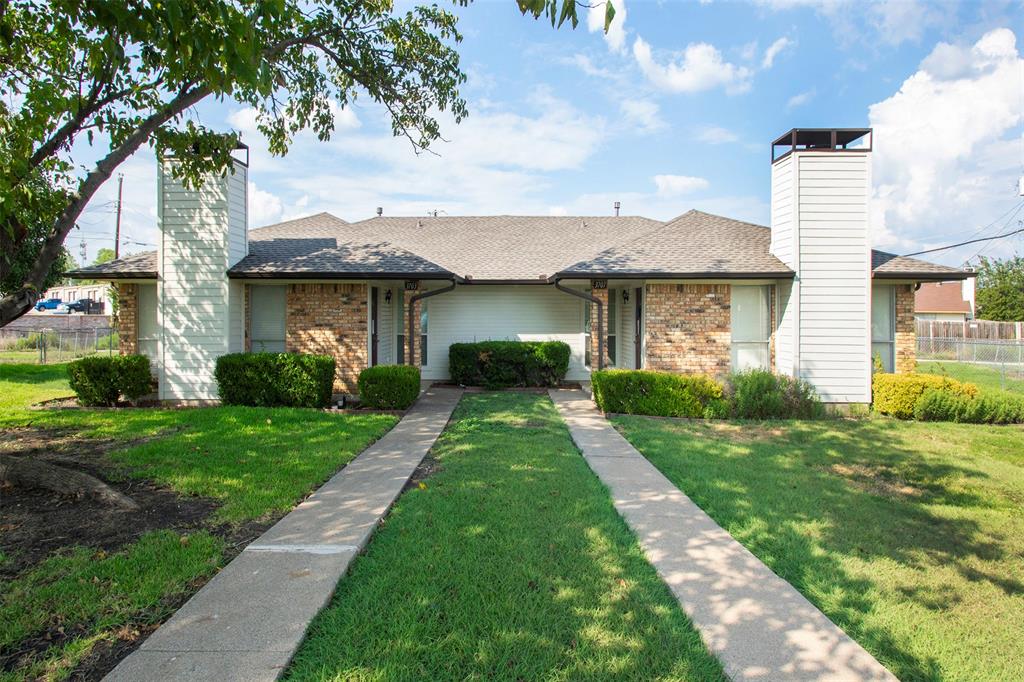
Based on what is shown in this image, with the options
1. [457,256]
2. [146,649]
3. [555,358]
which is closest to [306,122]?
[457,256]

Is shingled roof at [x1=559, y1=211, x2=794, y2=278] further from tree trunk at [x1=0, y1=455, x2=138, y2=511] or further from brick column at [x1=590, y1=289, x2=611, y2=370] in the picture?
tree trunk at [x1=0, y1=455, x2=138, y2=511]

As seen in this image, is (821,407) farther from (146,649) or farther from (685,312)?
(146,649)

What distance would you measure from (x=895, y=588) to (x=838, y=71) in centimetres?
1343

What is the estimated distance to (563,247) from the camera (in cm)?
1680

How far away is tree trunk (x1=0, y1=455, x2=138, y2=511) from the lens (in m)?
5.31

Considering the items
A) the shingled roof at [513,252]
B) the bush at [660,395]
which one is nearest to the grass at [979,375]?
the shingled roof at [513,252]

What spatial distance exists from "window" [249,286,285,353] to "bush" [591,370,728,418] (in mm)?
6956

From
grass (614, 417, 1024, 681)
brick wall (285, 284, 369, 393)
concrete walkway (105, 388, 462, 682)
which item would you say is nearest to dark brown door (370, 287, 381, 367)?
brick wall (285, 284, 369, 393)

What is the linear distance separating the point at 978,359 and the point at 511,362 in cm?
1932

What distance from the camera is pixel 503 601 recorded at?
3.40 m

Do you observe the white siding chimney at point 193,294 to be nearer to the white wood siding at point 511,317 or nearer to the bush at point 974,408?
the white wood siding at point 511,317

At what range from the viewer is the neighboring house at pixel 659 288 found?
11.2 m

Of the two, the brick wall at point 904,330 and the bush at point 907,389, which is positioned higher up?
the brick wall at point 904,330

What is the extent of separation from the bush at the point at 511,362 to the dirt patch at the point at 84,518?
28.2 ft
